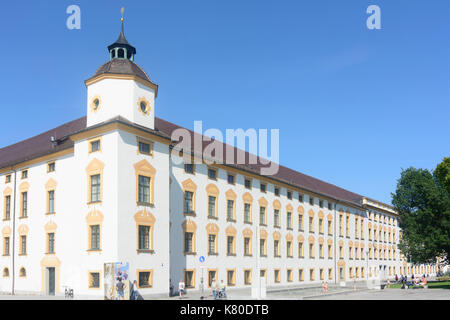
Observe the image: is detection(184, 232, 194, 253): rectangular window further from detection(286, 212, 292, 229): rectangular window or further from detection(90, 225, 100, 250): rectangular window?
detection(286, 212, 292, 229): rectangular window

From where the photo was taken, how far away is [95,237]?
120 ft

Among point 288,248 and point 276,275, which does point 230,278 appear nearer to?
point 276,275

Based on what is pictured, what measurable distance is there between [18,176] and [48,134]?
5971 millimetres

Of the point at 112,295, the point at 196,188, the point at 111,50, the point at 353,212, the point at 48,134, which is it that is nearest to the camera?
the point at 112,295

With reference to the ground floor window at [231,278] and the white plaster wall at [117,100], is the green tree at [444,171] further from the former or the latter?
the white plaster wall at [117,100]

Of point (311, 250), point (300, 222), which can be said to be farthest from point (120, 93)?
point (311, 250)

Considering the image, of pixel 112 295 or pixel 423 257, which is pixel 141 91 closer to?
pixel 112 295

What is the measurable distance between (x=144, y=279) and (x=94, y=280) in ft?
11.8

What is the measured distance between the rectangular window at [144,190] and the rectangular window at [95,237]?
3759 millimetres

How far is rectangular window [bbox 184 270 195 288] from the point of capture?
43509 millimetres

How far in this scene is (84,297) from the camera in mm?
35781

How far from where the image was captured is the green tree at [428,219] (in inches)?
2292
